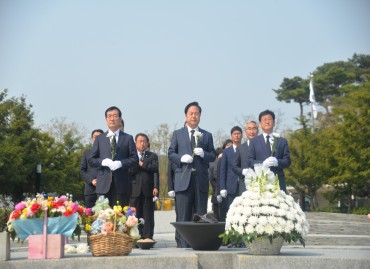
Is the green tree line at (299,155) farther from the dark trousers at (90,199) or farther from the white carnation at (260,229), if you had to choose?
the white carnation at (260,229)

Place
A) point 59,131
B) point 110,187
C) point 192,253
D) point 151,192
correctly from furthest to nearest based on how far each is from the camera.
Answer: point 59,131 < point 151,192 < point 110,187 < point 192,253

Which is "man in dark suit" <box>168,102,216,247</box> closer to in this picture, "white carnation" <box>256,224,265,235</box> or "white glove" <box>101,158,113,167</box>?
"white glove" <box>101,158,113,167</box>

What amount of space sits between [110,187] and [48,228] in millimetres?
2338

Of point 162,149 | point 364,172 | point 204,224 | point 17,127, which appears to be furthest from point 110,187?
point 162,149

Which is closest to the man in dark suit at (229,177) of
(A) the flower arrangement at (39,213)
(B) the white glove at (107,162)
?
(B) the white glove at (107,162)

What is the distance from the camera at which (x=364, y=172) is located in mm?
34938

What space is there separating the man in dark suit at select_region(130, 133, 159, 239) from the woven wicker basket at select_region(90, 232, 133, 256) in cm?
407

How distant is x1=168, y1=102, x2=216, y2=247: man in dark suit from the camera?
35.4 ft

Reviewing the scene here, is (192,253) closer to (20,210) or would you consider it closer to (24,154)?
(20,210)

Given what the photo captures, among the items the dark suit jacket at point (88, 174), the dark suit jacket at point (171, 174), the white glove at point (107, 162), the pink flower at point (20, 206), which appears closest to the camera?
the pink flower at point (20, 206)

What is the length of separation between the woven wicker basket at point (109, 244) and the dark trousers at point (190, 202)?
94.1 inches

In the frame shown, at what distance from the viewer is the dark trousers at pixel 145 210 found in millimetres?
12663

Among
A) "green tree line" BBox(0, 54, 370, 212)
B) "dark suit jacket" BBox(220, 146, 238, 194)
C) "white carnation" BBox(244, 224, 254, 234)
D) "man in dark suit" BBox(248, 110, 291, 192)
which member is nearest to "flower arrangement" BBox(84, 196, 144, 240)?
"white carnation" BBox(244, 224, 254, 234)

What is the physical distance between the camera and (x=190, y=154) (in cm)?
1100
